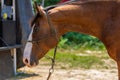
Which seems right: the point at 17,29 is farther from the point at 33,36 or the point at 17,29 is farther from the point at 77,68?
the point at 33,36

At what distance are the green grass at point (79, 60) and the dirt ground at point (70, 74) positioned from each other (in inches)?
15.3

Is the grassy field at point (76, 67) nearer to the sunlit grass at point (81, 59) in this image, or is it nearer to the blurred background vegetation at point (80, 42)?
the sunlit grass at point (81, 59)

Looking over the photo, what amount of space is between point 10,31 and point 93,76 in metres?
1.77

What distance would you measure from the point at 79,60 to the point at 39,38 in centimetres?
562

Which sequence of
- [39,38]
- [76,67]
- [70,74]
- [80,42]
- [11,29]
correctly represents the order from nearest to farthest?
1. [39,38]
2. [11,29]
3. [70,74]
4. [76,67]
5. [80,42]

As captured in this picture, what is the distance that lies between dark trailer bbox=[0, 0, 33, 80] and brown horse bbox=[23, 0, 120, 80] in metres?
3.55

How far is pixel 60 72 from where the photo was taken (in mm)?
7539

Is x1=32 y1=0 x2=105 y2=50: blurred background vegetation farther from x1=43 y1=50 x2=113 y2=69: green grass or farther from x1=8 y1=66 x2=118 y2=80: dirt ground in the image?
x1=8 y1=66 x2=118 y2=80: dirt ground

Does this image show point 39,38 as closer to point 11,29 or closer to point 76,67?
point 11,29

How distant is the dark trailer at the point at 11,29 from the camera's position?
6.76 meters

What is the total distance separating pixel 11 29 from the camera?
6902 mm

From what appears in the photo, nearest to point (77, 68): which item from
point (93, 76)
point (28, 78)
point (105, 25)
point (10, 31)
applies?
point (93, 76)

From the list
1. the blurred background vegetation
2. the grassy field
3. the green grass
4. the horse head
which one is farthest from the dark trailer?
the blurred background vegetation

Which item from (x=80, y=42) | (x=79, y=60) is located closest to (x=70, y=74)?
(x=79, y=60)
